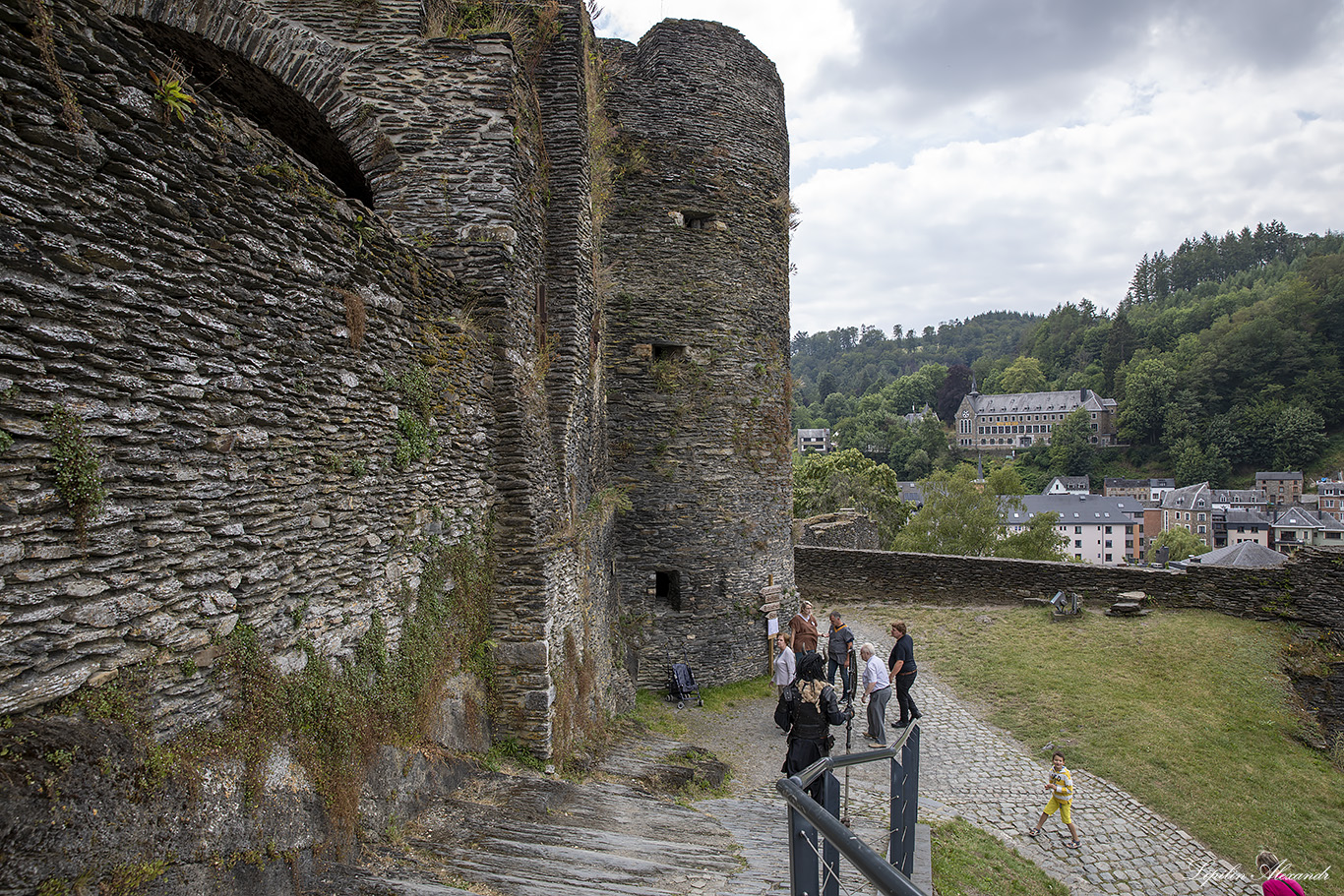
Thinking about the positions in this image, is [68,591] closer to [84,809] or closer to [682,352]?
[84,809]

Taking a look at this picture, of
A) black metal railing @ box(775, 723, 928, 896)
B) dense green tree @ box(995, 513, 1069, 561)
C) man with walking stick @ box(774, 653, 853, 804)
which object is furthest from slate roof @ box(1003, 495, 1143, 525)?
black metal railing @ box(775, 723, 928, 896)

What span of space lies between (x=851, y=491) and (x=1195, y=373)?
70988mm

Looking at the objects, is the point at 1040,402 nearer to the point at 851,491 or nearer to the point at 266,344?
the point at 851,491

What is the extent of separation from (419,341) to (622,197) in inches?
317

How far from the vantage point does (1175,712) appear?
35.1 ft

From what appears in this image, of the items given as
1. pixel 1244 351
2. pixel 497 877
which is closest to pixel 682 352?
pixel 497 877

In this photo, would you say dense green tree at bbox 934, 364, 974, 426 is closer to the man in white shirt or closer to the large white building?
the large white building

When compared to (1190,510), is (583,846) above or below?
above

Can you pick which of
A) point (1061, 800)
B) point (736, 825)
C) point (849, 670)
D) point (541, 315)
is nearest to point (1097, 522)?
point (849, 670)

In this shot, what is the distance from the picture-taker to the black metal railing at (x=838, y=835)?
2.26 m

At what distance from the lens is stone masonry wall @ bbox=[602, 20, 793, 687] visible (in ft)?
41.1

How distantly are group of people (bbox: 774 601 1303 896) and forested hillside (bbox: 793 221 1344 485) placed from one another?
52.3m

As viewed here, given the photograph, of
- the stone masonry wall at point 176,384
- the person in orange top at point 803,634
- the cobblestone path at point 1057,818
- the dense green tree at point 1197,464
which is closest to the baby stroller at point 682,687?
the person in orange top at point 803,634

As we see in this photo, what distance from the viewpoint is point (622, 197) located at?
12586 mm
